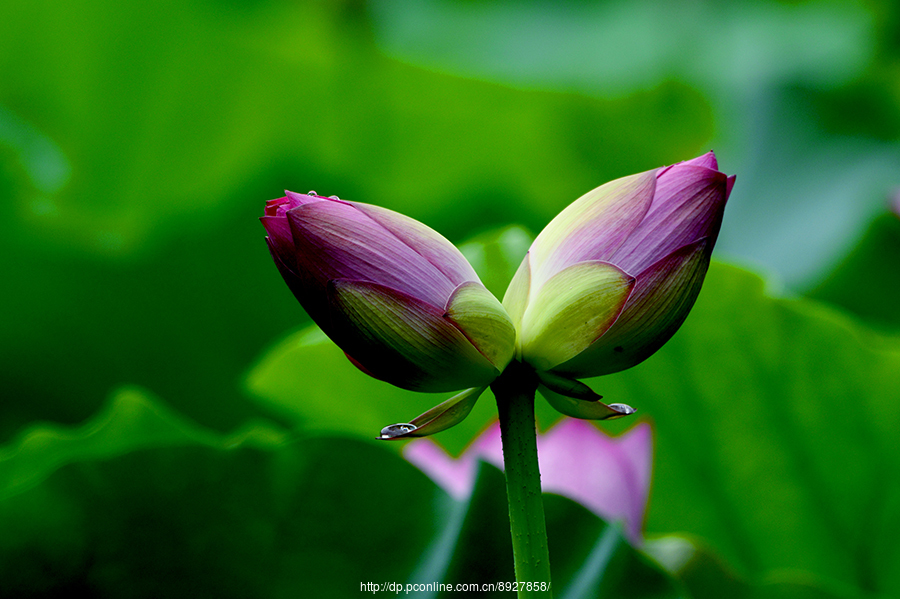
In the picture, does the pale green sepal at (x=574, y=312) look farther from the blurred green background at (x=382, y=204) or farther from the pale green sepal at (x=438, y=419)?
the blurred green background at (x=382, y=204)

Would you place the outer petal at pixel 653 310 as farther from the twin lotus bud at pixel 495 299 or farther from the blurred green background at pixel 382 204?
the blurred green background at pixel 382 204

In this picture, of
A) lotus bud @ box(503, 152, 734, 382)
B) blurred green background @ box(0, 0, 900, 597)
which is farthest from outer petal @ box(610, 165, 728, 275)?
blurred green background @ box(0, 0, 900, 597)

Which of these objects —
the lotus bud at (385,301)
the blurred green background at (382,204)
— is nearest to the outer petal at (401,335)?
the lotus bud at (385,301)

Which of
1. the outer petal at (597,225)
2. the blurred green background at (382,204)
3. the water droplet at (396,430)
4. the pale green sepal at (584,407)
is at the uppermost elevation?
the outer petal at (597,225)

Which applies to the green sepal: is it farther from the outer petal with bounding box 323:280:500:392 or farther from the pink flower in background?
the pink flower in background

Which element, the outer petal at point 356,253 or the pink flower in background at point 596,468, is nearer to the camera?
the outer petal at point 356,253

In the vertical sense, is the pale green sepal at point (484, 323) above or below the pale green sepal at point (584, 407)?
above

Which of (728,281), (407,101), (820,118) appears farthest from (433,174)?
(728,281)
